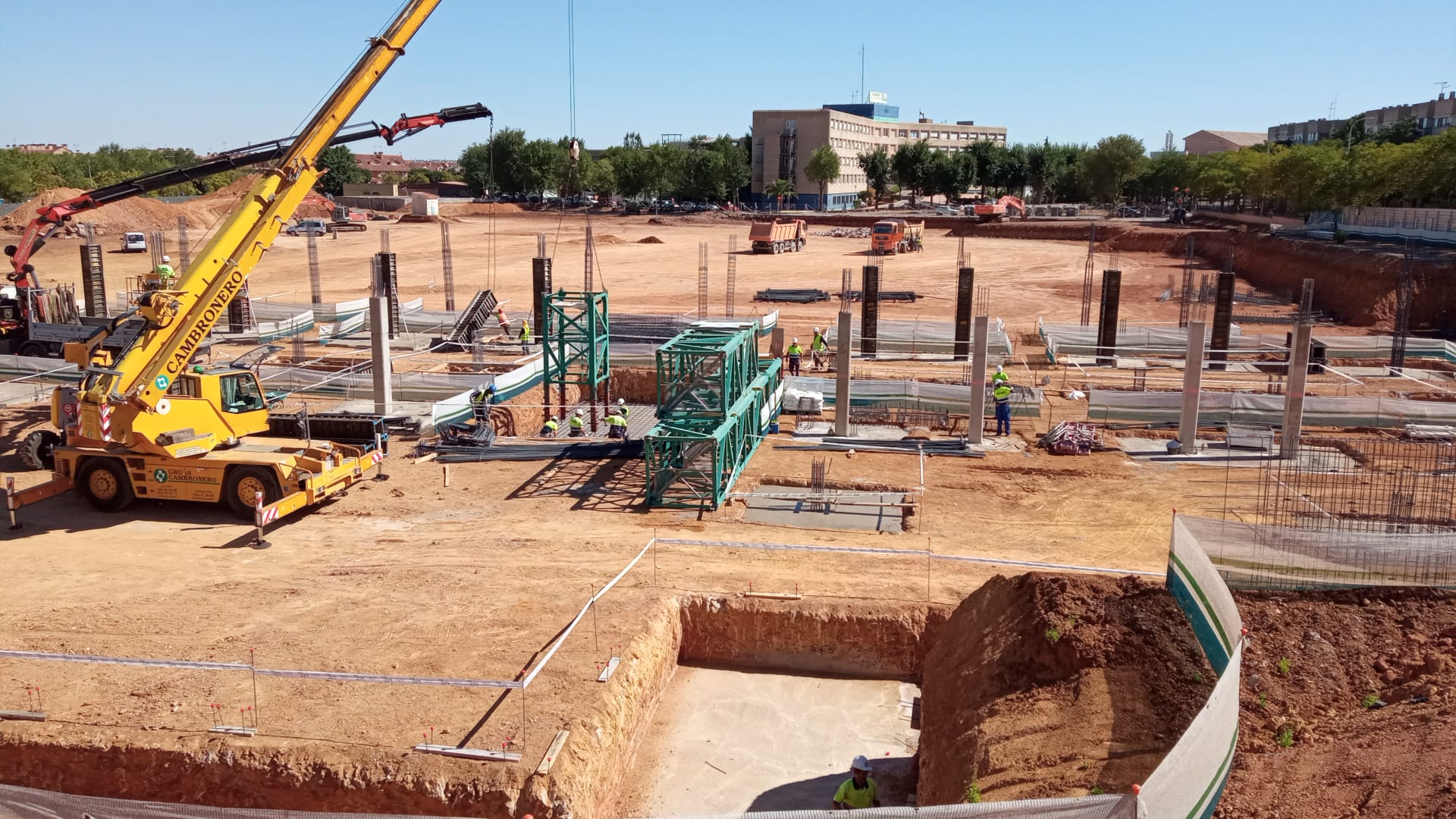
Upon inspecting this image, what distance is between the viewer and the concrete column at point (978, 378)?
20750 mm

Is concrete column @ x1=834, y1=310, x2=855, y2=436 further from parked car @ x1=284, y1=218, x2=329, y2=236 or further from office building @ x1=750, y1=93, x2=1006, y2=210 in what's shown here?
office building @ x1=750, y1=93, x2=1006, y2=210

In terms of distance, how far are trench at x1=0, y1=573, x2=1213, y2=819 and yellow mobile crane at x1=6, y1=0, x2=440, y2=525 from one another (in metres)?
6.89

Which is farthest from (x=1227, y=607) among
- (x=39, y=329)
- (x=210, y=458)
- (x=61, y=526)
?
(x=39, y=329)

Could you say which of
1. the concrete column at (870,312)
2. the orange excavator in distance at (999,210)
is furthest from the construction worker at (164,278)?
the orange excavator in distance at (999,210)

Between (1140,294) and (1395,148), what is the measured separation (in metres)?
18.1

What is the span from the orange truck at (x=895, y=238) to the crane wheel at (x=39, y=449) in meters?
49.0

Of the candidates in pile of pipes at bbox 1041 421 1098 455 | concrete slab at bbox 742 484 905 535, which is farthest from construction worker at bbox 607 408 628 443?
pile of pipes at bbox 1041 421 1098 455

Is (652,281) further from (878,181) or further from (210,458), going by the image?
(878,181)

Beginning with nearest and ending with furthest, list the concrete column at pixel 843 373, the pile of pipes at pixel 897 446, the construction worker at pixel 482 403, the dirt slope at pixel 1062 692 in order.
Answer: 1. the dirt slope at pixel 1062 692
2. the pile of pipes at pixel 897 446
3. the concrete column at pixel 843 373
4. the construction worker at pixel 482 403

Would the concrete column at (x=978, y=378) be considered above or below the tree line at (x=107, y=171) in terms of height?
below

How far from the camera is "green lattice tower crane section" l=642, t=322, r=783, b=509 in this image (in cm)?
1838

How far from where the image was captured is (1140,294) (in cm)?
4878

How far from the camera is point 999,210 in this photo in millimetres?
82625

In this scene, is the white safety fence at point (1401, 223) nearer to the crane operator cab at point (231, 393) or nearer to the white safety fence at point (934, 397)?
the white safety fence at point (934, 397)
